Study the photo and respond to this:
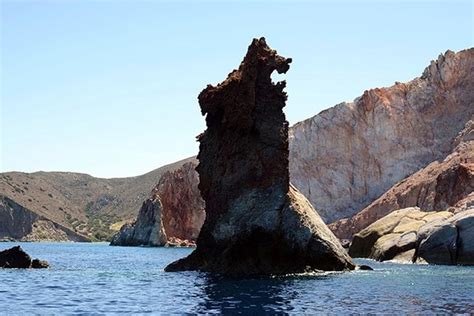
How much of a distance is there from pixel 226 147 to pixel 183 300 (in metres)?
23.4

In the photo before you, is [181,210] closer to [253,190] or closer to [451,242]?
→ [451,242]

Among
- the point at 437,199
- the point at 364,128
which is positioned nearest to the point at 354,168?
the point at 364,128

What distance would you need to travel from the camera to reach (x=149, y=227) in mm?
168875

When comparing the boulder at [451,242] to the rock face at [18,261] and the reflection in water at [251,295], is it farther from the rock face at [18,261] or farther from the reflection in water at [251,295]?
the rock face at [18,261]

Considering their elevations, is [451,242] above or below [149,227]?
below

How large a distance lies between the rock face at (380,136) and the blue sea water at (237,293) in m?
99.7

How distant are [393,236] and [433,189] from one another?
51.0 meters

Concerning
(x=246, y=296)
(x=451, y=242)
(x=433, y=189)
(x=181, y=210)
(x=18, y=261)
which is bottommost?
(x=246, y=296)

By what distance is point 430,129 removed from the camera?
497 feet

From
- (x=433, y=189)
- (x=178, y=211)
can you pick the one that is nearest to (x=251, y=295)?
(x=433, y=189)

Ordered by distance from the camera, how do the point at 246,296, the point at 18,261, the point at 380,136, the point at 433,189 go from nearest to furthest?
the point at 246,296 → the point at 18,261 → the point at 433,189 → the point at 380,136

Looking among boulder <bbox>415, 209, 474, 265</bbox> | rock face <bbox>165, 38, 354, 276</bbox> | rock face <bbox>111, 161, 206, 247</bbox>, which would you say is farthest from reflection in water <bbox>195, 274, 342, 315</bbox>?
rock face <bbox>111, 161, 206, 247</bbox>

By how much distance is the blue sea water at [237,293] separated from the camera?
106 ft

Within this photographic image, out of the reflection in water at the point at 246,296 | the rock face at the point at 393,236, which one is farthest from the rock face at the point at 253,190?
the rock face at the point at 393,236
